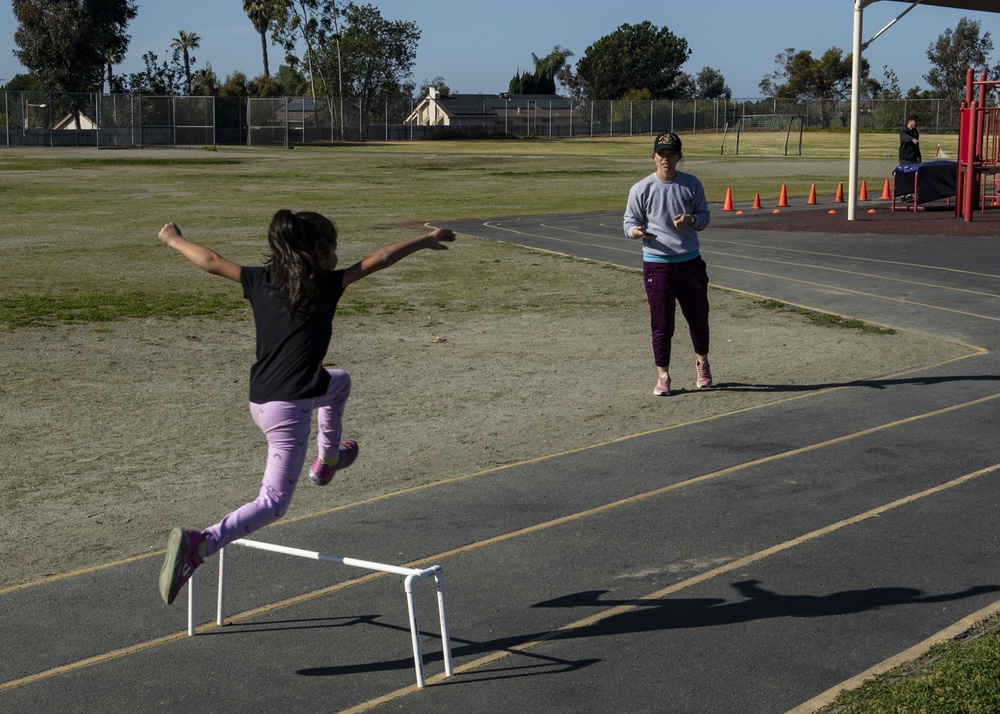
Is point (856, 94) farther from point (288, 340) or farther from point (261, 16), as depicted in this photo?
point (261, 16)

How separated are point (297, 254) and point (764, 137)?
8132 cm

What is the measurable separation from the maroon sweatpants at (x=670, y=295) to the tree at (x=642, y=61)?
129 m

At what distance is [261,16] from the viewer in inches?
4619

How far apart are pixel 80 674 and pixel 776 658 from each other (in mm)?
2759

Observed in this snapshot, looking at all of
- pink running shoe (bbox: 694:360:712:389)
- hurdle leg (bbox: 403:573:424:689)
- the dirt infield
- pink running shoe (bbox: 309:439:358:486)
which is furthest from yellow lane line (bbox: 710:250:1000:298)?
hurdle leg (bbox: 403:573:424:689)

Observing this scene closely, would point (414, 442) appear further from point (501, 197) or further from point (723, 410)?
point (501, 197)

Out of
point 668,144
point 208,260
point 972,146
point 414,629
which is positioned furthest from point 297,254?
point 972,146

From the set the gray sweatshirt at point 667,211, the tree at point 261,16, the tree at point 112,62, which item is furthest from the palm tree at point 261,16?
the gray sweatshirt at point 667,211

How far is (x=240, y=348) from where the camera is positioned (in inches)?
472

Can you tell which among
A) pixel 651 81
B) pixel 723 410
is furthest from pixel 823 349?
pixel 651 81

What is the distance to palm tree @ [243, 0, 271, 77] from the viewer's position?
4589 inches

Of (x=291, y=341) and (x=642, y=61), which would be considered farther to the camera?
(x=642, y=61)

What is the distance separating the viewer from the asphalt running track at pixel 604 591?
4590 mm

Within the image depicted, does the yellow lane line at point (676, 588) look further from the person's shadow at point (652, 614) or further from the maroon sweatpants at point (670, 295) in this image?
the maroon sweatpants at point (670, 295)
